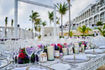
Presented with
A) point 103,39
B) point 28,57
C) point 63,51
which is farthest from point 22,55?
point 103,39

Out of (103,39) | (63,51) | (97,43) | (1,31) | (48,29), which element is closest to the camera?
(63,51)

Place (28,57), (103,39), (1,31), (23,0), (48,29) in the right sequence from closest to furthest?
1. (28,57)
2. (103,39)
3. (1,31)
4. (23,0)
5. (48,29)

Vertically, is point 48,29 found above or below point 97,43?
above

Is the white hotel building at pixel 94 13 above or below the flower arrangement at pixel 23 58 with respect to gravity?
above

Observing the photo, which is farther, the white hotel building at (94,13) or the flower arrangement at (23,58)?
the white hotel building at (94,13)

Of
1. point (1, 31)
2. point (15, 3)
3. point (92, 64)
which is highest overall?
point (15, 3)

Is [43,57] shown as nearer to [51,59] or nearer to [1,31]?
[51,59]

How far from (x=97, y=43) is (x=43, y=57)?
1424mm

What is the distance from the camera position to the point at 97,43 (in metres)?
2.09

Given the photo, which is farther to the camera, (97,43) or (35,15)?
(35,15)

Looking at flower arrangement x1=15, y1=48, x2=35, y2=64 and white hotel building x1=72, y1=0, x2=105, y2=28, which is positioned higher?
white hotel building x1=72, y1=0, x2=105, y2=28

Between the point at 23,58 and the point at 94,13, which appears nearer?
the point at 23,58

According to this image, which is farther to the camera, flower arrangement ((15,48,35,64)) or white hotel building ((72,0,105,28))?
white hotel building ((72,0,105,28))

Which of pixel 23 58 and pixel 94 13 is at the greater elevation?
pixel 94 13
